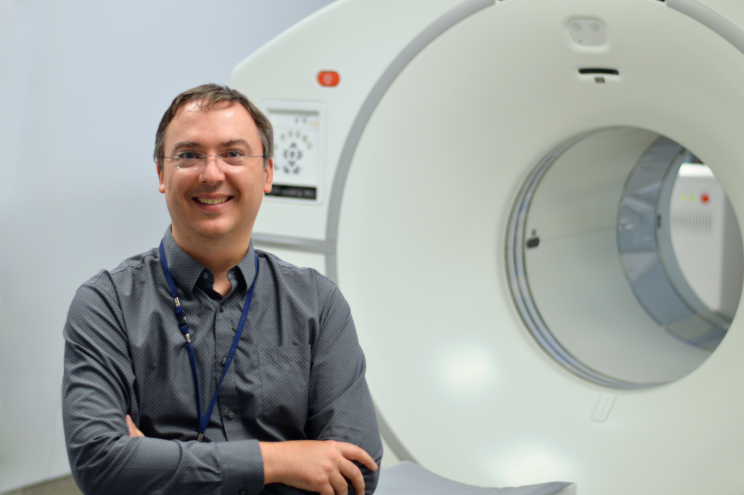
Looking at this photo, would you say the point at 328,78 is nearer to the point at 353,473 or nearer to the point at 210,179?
the point at 210,179

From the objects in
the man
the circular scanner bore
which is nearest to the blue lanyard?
the man

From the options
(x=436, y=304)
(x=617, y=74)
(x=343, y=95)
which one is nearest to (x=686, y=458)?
(x=436, y=304)

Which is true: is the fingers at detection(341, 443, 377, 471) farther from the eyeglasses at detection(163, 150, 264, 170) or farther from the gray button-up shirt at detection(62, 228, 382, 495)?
the eyeglasses at detection(163, 150, 264, 170)

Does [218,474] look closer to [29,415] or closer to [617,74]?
[29,415]

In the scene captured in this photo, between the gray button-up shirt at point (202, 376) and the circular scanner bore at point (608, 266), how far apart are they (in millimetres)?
672

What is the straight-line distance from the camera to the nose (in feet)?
3.20

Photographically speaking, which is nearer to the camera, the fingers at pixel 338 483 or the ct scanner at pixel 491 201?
the fingers at pixel 338 483

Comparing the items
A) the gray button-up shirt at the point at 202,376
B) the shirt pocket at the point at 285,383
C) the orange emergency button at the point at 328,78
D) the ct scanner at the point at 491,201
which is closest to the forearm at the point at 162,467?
the gray button-up shirt at the point at 202,376

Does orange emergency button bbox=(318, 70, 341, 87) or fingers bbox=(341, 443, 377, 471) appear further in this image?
orange emergency button bbox=(318, 70, 341, 87)

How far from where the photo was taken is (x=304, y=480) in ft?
3.03

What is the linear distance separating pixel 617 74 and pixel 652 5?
0.45 ft

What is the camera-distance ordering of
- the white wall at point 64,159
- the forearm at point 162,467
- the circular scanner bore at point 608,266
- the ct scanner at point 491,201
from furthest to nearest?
the circular scanner bore at point 608,266, the white wall at point 64,159, the ct scanner at point 491,201, the forearm at point 162,467

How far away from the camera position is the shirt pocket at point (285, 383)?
39.4 inches

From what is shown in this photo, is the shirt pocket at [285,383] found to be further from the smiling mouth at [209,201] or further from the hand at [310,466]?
the smiling mouth at [209,201]
